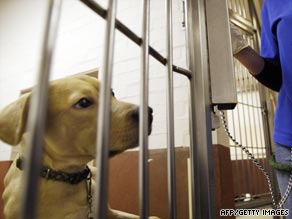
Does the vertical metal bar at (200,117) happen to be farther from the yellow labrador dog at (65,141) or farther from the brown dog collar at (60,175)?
the brown dog collar at (60,175)

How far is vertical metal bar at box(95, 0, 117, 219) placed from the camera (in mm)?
376

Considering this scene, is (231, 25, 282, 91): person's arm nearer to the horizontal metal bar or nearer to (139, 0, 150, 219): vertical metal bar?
Answer: the horizontal metal bar

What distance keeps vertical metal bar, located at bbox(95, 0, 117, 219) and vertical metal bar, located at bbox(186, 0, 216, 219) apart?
321 mm

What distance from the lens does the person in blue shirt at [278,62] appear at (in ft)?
2.73

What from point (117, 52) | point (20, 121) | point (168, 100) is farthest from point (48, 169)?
point (117, 52)

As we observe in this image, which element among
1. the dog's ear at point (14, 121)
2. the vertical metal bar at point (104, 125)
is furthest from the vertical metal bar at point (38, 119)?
the dog's ear at point (14, 121)

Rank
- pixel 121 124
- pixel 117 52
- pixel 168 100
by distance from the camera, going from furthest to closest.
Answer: pixel 117 52
pixel 121 124
pixel 168 100

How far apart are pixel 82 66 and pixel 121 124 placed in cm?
122

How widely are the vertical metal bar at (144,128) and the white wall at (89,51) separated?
2.20 ft

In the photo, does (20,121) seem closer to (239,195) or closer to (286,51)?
(286,51)

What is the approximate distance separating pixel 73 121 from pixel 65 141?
0.28 feet

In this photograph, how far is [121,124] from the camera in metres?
0.82

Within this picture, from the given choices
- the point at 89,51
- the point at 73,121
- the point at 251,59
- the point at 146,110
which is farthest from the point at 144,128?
the point at 89,51

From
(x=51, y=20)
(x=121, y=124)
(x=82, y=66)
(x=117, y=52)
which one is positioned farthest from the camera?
(x=82, y=66)
